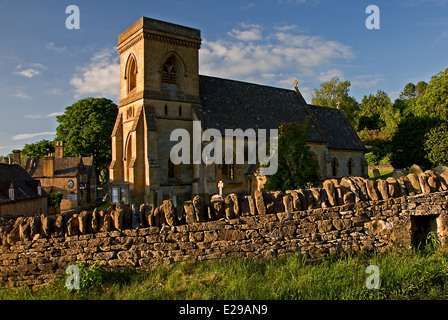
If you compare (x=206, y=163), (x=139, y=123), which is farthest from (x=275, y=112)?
(x=139, y=123)

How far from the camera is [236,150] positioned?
86.2 ft

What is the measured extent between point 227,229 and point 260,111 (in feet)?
78.5

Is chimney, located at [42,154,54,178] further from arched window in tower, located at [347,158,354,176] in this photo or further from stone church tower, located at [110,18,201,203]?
arched window in tower, located at [347,158,354,176]

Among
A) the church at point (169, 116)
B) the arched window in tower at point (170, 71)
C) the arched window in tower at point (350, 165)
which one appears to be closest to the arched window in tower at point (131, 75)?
the church at point (169, 116)

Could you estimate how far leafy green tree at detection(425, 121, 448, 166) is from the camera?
3206cm

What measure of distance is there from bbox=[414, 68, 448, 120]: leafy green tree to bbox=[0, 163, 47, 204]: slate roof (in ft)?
131

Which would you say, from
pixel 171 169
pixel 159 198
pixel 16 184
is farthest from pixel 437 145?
pixel 16 184

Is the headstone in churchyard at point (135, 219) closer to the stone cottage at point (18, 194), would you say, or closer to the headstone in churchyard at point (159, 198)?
the headstone in churchyard at point (159, 198)

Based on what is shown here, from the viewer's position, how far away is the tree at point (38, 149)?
49.4 metres

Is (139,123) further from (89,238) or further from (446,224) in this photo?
(446,224)

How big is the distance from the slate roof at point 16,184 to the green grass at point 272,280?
59.9 ft

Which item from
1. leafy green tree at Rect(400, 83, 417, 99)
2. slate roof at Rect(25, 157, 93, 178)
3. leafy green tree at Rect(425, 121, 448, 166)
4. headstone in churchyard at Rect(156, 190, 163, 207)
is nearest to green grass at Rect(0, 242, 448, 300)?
headstone in churchyard at Rect(156, 190, 163, 207)

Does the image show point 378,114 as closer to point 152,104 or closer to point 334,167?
point 334,167

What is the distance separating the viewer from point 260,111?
29.2 m
